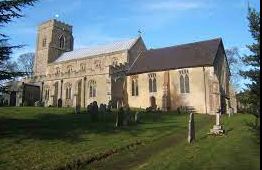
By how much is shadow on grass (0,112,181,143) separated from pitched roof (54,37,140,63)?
2936 cm

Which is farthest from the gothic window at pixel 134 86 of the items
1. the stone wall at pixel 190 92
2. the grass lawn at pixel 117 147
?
the grass lawn at pixel 117 147

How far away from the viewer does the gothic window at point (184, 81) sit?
42656 millimetres

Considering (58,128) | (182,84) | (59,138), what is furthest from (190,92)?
(59,138)

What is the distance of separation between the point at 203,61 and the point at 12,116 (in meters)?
24.5

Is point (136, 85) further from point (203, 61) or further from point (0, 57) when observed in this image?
point (0, 57)

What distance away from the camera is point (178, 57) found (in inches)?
1796

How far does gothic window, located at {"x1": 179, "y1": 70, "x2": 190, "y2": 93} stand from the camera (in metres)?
42.7

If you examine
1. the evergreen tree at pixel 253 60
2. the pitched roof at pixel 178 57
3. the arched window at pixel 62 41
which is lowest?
the evergreen tree at pixel 253 60

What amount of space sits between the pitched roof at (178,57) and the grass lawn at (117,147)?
20592mm

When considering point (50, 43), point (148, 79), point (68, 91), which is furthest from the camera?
point (50, 43)

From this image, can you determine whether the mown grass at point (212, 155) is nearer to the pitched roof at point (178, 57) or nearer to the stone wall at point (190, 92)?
the stone wall at point (190, 92)

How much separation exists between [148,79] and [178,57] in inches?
197

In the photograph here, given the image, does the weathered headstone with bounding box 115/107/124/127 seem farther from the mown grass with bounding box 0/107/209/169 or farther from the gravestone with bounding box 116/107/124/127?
the mown grass with bounding box 0/107/209/169

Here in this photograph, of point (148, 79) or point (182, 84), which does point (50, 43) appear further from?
point (182, 84)
